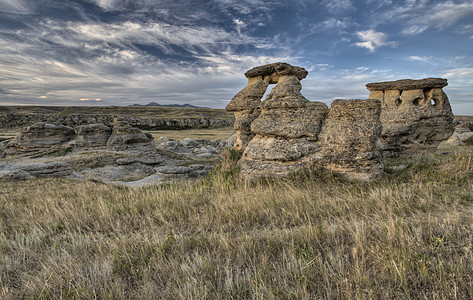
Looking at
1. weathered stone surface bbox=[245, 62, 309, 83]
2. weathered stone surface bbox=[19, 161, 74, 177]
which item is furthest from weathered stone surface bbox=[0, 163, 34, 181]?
weathered stone surface bbox=[245, 62, 309, 83]

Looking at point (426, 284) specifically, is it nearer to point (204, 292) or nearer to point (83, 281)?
point (204, 292)

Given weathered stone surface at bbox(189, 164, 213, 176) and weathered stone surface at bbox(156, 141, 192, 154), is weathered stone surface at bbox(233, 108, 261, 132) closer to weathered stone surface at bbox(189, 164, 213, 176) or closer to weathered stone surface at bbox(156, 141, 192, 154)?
weathered stone surface at bbox(189, 164, 213, 176)

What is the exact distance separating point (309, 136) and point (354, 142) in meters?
1.47

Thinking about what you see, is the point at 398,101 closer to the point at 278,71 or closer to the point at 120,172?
the point at 278,71

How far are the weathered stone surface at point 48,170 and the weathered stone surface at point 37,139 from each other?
26.8ft

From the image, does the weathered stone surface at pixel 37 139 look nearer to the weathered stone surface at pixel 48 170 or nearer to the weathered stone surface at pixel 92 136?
the weathered stone surface at pixel 92 136

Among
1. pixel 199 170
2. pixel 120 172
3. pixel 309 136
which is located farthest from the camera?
pixel 120 172

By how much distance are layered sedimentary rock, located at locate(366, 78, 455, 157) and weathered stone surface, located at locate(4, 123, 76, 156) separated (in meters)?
28.8

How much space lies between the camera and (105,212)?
4906 mm

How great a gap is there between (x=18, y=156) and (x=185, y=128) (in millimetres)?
47959

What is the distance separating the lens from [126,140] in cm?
2302

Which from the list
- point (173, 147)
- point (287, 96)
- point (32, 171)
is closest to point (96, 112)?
point (173, 147)

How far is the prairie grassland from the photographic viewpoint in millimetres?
2271

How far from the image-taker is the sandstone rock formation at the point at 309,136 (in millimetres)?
7402
